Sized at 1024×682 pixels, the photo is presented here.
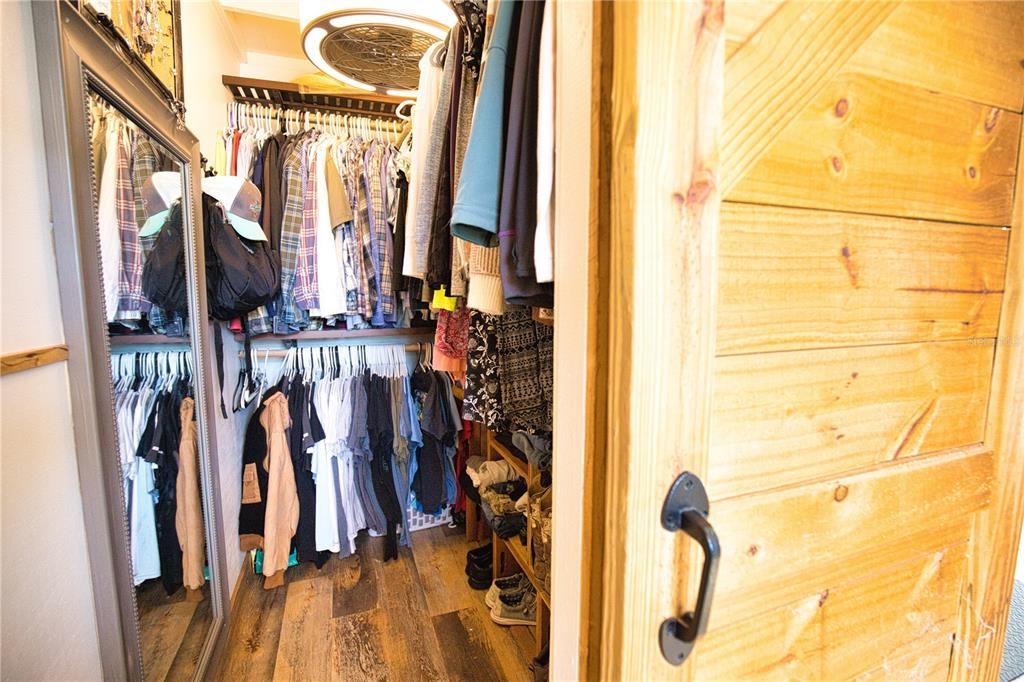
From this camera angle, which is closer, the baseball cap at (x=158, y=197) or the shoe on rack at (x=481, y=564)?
the baseball cap at (x=158, y=197)

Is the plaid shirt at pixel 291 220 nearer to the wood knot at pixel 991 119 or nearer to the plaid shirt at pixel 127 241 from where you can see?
the plaid shirt at pixel 127 241

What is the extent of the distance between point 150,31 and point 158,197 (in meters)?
0.41

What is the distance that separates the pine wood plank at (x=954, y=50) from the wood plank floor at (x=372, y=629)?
6.02 ft

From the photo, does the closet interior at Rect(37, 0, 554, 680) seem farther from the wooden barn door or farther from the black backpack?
the wooden barn door

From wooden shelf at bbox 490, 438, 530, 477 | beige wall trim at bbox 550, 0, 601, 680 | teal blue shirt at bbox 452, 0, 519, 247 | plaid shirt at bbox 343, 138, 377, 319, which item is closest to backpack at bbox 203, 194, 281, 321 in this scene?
plaid shirt at bbox 343, 138, 377, 319

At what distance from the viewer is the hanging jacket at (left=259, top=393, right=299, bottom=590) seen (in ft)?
6.10

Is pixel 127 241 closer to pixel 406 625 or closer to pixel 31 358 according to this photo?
pixel 31 358

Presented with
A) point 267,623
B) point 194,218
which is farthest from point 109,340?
point 267,623

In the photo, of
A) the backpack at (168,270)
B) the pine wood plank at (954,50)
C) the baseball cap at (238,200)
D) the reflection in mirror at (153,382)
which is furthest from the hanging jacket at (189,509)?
the pine wood plank at (954,50)

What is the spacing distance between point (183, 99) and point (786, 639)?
196 centimetres

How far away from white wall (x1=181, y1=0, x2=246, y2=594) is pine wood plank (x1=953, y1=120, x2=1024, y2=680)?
1.99 meters

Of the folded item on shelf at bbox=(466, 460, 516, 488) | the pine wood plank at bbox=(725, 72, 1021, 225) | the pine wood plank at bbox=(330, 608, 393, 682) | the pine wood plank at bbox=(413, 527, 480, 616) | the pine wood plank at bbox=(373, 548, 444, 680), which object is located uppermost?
the pine wood plank at bbox=(725, 72, 1021, 225)

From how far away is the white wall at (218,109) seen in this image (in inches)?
57.3

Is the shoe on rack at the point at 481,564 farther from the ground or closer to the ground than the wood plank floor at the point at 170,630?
closer to the ground
